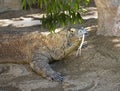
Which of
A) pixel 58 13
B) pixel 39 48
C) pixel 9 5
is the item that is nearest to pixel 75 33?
pixel 39 48

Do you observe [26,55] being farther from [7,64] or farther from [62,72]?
[62,72]

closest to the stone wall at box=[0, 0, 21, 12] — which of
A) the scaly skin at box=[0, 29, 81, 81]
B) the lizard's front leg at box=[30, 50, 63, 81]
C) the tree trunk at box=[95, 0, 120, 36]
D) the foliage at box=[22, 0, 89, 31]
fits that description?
the tree trunk at box=[95, 0, 120, 36]

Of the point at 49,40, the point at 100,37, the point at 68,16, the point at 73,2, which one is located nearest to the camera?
the point at 73,2

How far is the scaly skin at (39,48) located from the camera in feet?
13.4

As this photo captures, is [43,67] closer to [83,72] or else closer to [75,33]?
[83,72]

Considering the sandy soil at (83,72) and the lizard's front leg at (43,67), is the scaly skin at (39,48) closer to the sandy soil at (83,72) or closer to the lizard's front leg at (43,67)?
the lizard's front leg at (43,67)

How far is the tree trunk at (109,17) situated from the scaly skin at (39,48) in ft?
3.44

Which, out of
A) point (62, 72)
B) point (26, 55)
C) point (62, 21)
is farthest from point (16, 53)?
point (62, 21)

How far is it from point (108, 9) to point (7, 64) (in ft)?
6.10

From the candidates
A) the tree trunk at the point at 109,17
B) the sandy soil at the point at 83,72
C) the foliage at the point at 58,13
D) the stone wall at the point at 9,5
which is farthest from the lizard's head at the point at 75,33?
the stone wall at the point at 9,5

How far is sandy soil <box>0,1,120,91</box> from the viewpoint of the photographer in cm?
347

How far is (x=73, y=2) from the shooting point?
2088 millimetres

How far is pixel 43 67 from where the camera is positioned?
3.91m

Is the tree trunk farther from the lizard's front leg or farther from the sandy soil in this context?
the lizard's front leg
